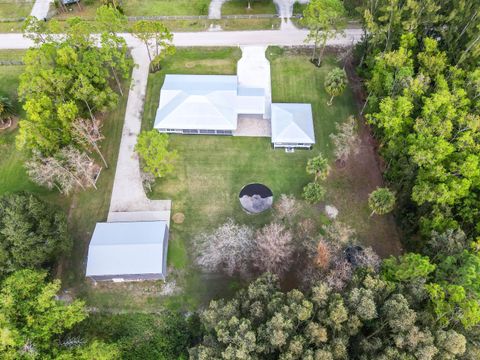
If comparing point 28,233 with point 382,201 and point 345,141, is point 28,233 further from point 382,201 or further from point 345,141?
point 345,141

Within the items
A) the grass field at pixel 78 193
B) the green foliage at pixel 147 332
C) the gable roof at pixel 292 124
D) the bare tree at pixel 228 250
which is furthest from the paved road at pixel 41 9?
the green foliage at pixel 147 332

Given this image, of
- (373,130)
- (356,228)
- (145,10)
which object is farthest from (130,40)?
(356,228)

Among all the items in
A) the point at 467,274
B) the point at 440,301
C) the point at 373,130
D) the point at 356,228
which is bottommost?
the point at 440,301

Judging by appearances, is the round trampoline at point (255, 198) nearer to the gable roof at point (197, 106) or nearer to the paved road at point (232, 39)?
the gable roof at point (197, 106)

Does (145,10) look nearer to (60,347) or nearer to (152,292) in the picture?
(152,292)

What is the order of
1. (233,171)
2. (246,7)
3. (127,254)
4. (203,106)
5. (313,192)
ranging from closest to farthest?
1. (127,254)
2. (313,192)
3. (233,171)
4. (203,106)
5. (246,7)

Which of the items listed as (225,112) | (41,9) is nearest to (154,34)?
(225,112)

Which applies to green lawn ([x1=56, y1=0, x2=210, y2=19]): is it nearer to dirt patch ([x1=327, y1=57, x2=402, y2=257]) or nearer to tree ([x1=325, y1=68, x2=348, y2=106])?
tree ([x1=325, y1=68, x2=348, y2=106])
